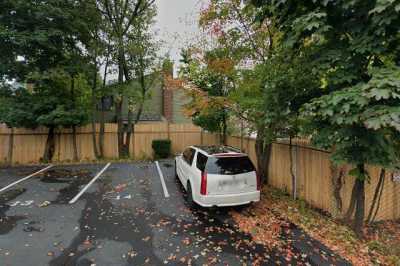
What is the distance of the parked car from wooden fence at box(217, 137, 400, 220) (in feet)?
5.78

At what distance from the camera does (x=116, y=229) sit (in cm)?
530

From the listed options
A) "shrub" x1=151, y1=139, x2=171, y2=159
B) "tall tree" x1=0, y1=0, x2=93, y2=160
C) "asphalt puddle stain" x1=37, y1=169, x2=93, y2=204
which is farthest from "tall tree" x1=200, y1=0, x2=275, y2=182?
"shrub" x1=151, y1=139, x2=171, y2=159

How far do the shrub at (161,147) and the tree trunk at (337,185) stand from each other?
432 inches

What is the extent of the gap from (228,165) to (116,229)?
9.75 feet

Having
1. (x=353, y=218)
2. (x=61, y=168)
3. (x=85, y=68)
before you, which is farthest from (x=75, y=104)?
(x=353, y=218)

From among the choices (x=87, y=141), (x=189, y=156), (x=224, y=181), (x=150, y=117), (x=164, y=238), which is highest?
(x=150, y=117)

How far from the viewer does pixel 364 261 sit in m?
4.14

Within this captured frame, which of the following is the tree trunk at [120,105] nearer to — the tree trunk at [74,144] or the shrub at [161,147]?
the shrub at [161,147]

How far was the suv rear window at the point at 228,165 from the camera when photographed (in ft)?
19.4

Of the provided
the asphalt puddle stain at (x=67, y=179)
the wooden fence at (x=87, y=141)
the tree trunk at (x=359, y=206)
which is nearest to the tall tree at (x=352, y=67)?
the tree trunk at (x=359, y=206)

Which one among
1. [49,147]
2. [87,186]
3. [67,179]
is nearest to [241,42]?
[87,186]

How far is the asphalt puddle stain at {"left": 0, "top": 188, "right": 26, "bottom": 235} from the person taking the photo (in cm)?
532

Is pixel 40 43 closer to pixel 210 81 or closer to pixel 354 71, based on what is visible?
pixel 210 81

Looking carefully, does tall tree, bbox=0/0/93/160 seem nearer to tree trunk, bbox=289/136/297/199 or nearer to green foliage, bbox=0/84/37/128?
green foliage, bbox=0/84/37/128
